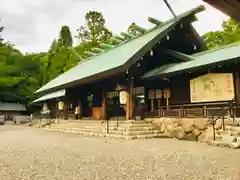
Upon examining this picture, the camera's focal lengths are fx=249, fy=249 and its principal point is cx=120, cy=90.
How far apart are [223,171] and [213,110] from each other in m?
7.66

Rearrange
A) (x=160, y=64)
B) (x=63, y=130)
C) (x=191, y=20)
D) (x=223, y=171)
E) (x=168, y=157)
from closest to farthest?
(x=223, y=171), (x=168, y=157), (x=191, y=20), (x=160, y=64), (x=63, y=130)

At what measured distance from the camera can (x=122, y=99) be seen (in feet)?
48.7

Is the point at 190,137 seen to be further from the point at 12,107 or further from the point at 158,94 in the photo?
the point at 12,107

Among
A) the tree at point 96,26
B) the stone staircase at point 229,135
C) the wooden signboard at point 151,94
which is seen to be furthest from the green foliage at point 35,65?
the stone staircase at point 229,135

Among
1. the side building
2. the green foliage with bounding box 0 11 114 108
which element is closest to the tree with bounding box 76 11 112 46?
the green foliage with bounding box 0 11 114 108

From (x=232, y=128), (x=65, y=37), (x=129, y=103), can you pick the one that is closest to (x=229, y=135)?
(x=232, y=128)

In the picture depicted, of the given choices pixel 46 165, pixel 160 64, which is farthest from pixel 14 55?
pixel 46 165

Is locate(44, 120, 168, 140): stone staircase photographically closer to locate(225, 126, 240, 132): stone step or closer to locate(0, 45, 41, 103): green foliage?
locate(225, 126, 240, 132): stone step

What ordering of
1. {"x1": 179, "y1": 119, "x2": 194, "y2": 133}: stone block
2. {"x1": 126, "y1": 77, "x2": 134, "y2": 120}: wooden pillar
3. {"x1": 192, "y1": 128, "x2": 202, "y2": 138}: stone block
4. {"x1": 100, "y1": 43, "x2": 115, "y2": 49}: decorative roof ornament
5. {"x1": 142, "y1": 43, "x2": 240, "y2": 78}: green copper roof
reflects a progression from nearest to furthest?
{"x1": 142, "y1": 43, "x2": 240, "y2": 78}: green copper roof
{"x1": 192, "y1": 128, "x2": 202, "y2": 138}: stone block
{"x1": 179, "y1": 119, "x2": 194, "y2": 133}: stone block
{"x1": 126, "y1": 77, "x2": 134, "y2": 120}: wooden pillar
{"x1": 100, "y1": 43, "x2": 115, "y2": 49}: decorative roof ornament

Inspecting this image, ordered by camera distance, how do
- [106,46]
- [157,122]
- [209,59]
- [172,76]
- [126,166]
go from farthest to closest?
[106,46] < [172,76] < [157,122] < [209,59] < [126,166]

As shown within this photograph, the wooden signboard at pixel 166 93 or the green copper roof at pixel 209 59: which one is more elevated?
the green copper roof at pixel 209 59

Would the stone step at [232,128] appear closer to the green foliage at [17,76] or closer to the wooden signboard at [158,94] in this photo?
the wooden signboard at [158,94]

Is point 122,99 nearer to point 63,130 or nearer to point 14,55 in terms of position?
point 63,130

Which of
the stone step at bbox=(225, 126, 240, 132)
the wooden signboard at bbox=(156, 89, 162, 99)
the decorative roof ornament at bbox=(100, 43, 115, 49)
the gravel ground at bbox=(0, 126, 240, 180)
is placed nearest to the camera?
the gravel ground at bbox=(0, 126, 240, 180)
